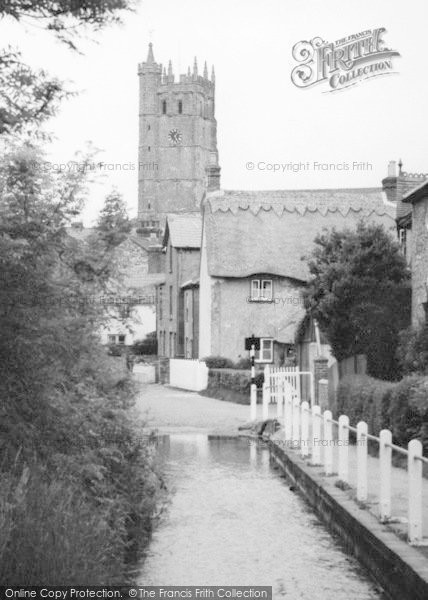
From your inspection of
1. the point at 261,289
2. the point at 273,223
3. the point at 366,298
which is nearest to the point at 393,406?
the point at 366,298

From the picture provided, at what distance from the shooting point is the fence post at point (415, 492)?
32.0 feet

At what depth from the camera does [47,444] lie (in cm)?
963

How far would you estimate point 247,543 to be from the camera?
40.4 ft

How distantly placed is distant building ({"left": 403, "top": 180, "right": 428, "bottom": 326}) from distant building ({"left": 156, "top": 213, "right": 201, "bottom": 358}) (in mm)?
29968

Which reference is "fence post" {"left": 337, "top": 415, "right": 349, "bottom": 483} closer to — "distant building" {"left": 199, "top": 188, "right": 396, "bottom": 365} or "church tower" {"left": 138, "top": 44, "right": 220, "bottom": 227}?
"distant building" {"left": 199, "top": 188, "right": 396, "bottom": 365}

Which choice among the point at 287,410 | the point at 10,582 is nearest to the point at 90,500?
the point at 10,582

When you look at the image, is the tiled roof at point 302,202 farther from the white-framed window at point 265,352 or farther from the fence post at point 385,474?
the fence post at point 385,474

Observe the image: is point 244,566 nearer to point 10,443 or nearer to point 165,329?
point 10,443

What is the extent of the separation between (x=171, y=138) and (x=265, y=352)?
11793 centimetres

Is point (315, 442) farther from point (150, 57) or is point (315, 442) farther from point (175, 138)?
point (150, 57)

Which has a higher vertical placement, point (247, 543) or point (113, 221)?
point (113, 221)

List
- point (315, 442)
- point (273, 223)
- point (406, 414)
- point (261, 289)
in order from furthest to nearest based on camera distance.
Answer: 1. point (273, 223)
2. point (261, 289)
3. point (315, 442)
4. point (406, 414)

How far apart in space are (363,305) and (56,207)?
17381 millimetres

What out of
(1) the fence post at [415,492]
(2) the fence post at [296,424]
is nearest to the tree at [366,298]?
(2) the fence post at [296,424]
